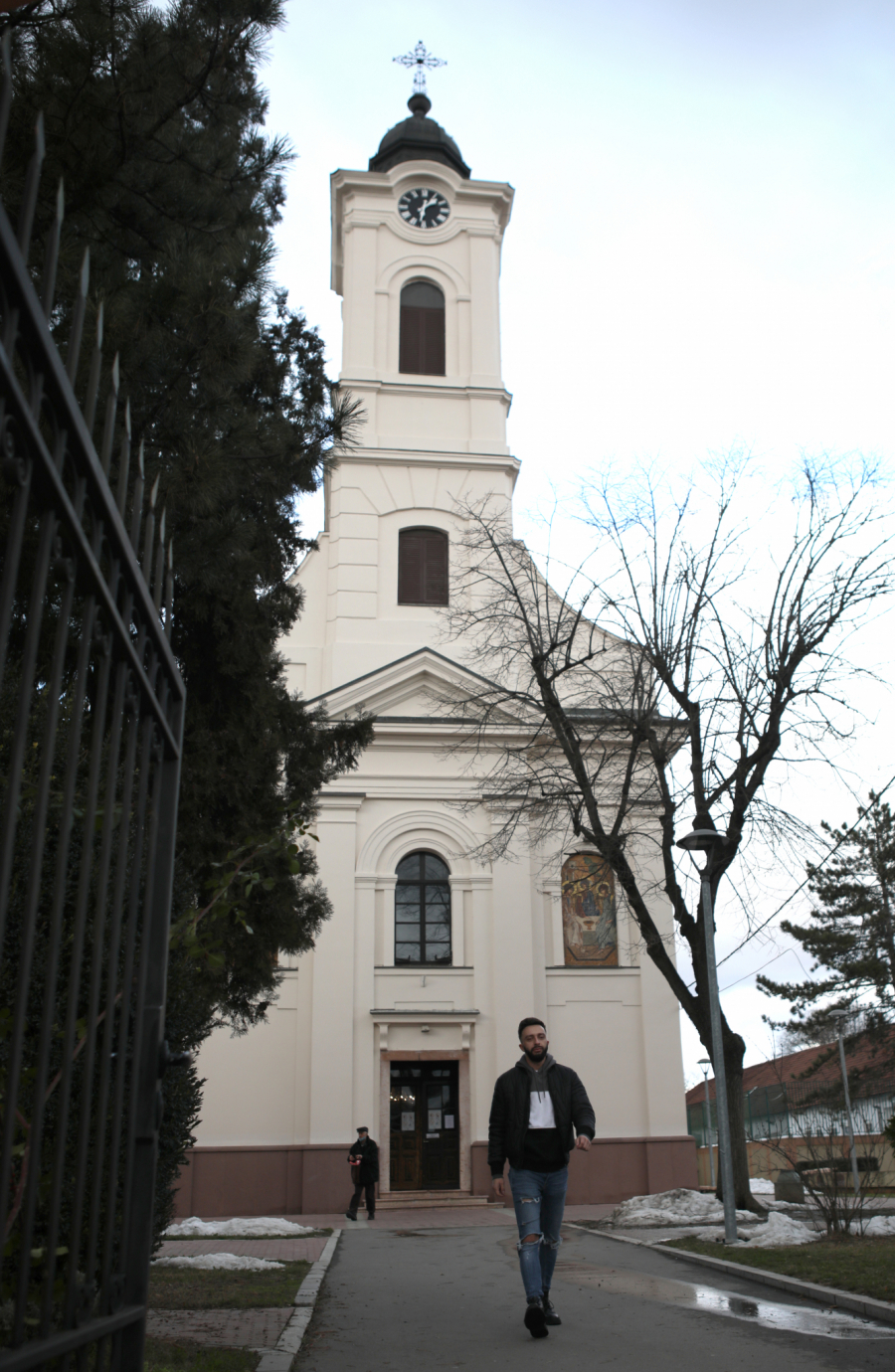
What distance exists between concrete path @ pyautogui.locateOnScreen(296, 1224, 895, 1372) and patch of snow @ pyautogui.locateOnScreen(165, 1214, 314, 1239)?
5.47 m

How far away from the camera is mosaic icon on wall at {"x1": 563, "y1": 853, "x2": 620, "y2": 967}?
24.9m

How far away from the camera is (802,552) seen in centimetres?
1695

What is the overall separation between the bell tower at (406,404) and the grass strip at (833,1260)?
16139mm

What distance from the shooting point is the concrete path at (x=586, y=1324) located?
6.21m

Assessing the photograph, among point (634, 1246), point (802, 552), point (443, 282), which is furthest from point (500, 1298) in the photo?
point (443, 282)

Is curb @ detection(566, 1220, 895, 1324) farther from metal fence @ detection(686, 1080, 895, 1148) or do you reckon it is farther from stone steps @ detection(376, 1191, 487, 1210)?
metal fence @ detection(686, 1080, 895, 1148)

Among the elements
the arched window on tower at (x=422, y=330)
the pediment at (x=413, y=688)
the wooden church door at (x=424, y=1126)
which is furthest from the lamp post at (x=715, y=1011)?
the arched window on tower at (x=422, y=330)

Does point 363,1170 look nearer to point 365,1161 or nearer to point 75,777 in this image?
point 365,1161

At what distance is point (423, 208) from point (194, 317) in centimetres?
2576

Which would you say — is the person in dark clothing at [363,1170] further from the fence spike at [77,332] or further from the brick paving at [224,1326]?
the fence spike at [77,332]

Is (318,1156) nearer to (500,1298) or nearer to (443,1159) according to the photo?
(443,1159)

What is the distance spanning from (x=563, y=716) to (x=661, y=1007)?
9.62 meters

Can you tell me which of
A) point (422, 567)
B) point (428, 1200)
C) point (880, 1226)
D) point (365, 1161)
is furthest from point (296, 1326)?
point (422, 567)

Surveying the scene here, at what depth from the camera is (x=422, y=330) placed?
2950 centimetres
